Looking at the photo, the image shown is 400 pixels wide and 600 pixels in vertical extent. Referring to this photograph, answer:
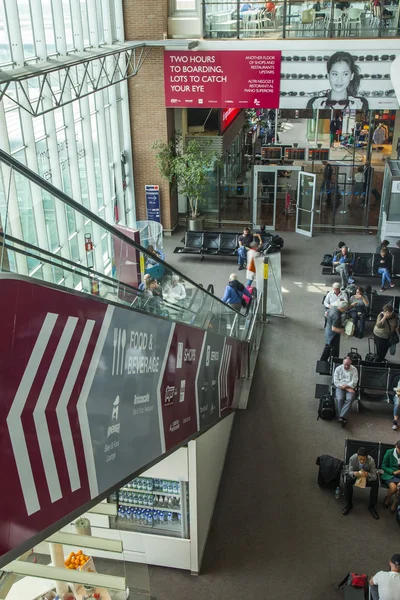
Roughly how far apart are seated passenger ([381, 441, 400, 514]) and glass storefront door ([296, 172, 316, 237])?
11.1 meters

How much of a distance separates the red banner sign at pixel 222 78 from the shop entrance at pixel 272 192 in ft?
7.93

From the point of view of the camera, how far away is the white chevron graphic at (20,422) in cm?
285

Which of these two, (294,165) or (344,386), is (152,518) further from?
(294,165)

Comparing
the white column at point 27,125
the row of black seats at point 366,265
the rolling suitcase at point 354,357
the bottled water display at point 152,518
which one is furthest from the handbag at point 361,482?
the row of black seats at point 366,265

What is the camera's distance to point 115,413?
409 centimetres

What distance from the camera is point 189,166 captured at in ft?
59.0

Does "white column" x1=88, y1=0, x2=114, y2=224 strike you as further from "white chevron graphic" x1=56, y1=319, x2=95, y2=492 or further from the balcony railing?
"white chevron graphic" x1=56, y1=319, x2=95, y2=492

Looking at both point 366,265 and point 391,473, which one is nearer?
point 391,473

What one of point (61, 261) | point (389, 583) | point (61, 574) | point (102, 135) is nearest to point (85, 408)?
point (61, 261)

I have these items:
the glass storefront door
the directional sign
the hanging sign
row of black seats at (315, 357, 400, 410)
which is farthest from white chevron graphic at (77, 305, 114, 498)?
the glass storefront door

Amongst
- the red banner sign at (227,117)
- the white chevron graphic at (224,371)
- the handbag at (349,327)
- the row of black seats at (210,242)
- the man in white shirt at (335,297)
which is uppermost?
the red banner sign at (227,117)

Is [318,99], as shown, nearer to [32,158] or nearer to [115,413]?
[32,158]

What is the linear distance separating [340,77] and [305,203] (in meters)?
3.83

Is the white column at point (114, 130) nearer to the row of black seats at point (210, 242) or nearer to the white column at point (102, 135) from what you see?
the white column at point (102, 135)
